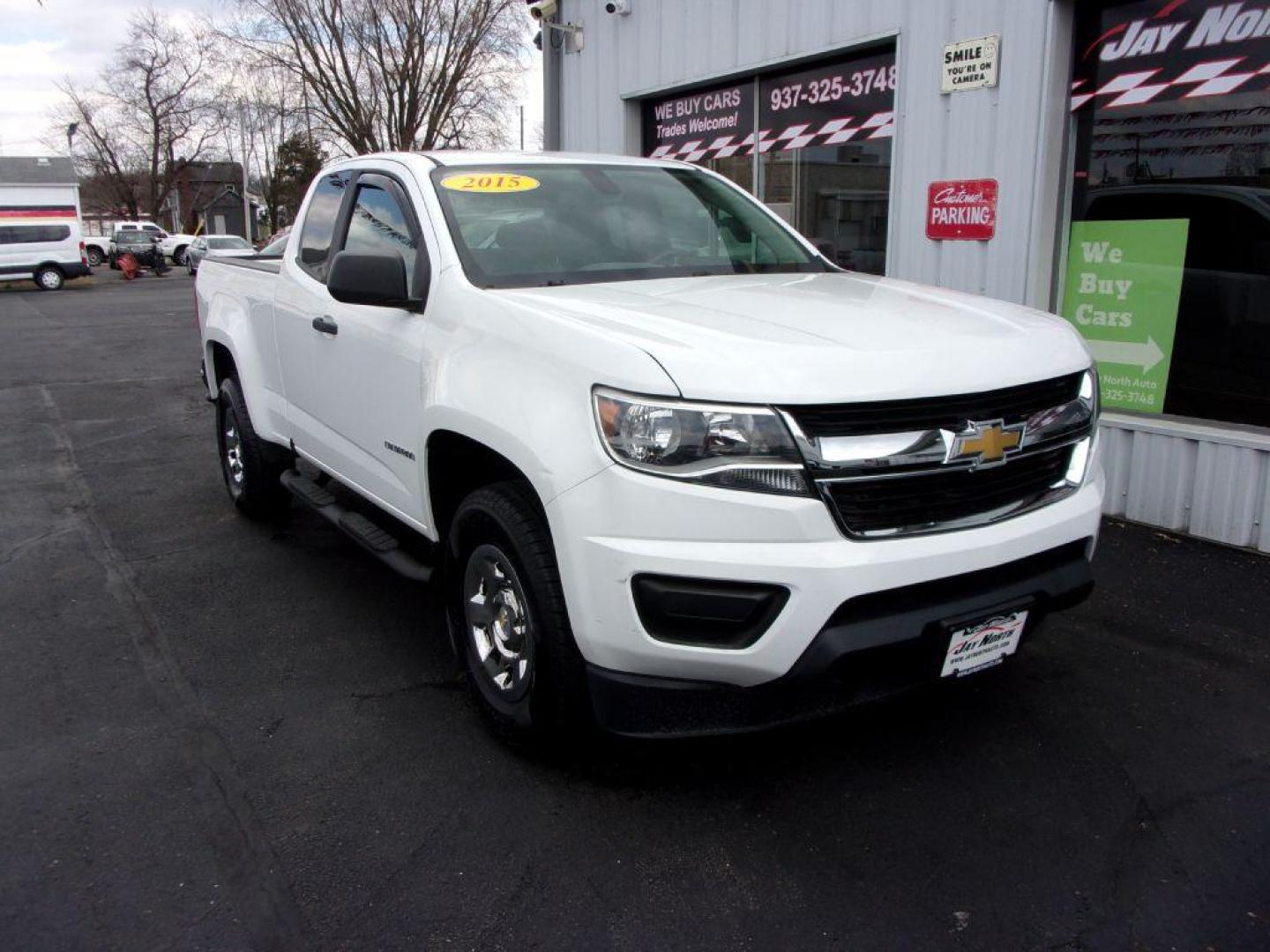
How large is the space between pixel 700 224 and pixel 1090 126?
2.95 metres

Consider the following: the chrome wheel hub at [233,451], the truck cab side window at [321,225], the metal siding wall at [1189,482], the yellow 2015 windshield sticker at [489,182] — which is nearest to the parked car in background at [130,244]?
the chrome wheel hub at [233,451]

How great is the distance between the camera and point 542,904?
2.61 meters

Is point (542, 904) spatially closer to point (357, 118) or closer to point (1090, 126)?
point (1090, 126)

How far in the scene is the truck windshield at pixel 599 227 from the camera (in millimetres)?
3623

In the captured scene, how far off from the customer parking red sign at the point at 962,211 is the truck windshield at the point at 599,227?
2.18 metres

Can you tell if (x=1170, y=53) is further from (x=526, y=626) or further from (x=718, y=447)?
(x=526, y=626)

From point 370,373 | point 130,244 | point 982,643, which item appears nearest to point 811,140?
point 370,373

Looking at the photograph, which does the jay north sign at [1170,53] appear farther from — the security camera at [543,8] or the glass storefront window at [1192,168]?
the security camera at [543,8]

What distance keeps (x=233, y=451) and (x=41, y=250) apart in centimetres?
3115

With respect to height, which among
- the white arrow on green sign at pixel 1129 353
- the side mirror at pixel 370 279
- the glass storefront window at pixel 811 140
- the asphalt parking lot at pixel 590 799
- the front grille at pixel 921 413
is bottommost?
the asphalt parking lot at pixel 590 799

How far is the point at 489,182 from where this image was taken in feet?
12.8

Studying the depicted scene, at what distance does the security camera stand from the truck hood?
23.8ft

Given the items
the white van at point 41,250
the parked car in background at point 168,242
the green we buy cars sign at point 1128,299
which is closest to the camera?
the green we buy cars sign at point 1128,299

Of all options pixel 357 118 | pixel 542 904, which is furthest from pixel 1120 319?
pixel 357 118
